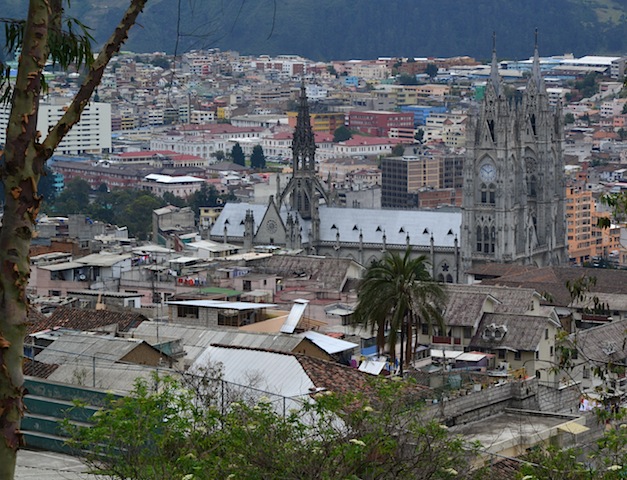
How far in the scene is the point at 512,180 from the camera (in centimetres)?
9294

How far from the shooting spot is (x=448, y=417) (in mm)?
26422

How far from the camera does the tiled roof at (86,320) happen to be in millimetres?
37594

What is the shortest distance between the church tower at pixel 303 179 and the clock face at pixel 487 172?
861 centimetres

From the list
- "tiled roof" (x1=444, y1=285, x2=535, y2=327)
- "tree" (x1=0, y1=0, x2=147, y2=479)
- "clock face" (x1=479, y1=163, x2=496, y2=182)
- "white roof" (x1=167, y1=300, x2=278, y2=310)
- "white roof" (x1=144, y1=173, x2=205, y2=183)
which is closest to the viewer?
"tree" (x1=0, y1=0, x2=147, y2=479)

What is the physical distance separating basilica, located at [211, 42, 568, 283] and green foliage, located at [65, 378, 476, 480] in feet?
232

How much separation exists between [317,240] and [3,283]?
8342cm

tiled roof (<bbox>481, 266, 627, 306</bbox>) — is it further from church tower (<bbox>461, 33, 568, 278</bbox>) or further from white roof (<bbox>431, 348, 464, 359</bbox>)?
church tower (<bbox>461, 33, 568, 278</bbox>)

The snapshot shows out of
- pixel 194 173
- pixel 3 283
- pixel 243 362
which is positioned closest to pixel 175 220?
pixel 194 173

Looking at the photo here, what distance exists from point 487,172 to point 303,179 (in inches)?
387

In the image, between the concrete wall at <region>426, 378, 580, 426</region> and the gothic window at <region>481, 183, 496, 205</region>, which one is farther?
the gothic window at <region>481, 183, 496, 205</region>

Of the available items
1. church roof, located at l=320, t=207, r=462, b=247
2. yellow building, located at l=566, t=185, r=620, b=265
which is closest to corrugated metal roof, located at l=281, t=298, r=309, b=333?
church roof, located at l=320, t=207, r=462, b=247

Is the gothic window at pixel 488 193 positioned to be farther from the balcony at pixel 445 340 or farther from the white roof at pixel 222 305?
the white roof at pixel 222 305

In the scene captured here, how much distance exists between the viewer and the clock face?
93188mm

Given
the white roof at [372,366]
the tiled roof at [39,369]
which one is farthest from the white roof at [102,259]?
the tiled roof at [39,369]
